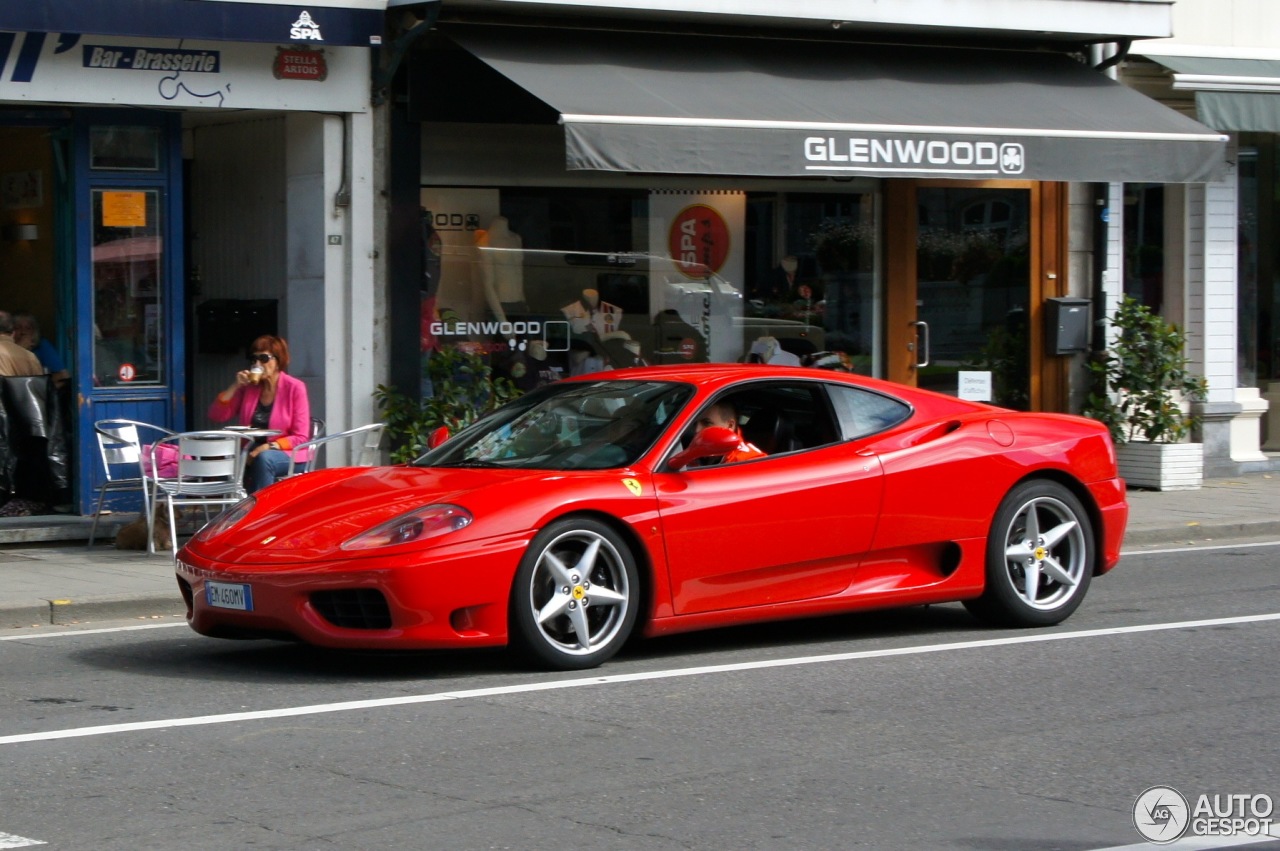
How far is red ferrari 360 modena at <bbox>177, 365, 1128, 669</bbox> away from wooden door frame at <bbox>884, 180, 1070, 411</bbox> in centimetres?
699

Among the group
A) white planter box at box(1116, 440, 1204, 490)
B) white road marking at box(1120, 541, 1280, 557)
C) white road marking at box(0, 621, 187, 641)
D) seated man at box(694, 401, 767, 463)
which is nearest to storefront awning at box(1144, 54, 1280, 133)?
white planter box at box(1116, 440, 1204, 490)

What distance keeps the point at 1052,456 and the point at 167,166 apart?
7.21 meters

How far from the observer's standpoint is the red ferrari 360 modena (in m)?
7.41

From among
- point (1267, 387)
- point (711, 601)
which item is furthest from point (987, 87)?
point (711, 601)

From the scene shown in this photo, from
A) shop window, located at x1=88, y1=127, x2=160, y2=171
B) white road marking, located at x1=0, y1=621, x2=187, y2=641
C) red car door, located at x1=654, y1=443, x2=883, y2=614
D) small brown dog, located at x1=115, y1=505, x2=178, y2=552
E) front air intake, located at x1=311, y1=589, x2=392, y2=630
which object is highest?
shop window, located at x1=88, y1=127, x2=160, y2=171

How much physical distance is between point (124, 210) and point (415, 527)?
21.8 feet

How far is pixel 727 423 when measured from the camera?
27.9 ft

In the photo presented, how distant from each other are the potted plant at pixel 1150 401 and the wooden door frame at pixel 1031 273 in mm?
564

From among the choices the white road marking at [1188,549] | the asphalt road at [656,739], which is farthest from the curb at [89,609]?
the white road marking at [1188,549]

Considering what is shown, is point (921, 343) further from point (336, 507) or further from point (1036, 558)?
point (336, 507)

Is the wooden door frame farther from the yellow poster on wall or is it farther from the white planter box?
the yellow poster on wall

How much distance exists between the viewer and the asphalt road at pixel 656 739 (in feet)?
17.7

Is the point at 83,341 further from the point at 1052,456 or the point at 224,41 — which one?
the point at 1052,456

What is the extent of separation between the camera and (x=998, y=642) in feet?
28.6
